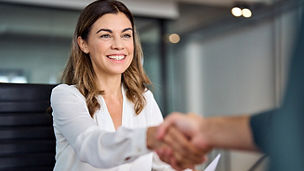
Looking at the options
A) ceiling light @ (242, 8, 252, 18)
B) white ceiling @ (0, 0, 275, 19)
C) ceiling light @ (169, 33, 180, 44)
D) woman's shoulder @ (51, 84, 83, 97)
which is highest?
white ceiling @ (0, 0, 275, 19)

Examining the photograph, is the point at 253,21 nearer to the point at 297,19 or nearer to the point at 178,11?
the point at 178,11

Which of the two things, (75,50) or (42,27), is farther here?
(42,27)

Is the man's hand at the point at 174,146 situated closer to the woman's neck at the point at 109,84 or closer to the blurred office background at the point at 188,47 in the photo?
the woman's neck at the point at 109,84

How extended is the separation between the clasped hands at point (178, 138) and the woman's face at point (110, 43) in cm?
60

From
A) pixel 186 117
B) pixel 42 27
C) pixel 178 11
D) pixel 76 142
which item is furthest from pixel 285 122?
pixel 178 11

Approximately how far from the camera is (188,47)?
621 centimetres

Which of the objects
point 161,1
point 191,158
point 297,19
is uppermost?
point 161,1

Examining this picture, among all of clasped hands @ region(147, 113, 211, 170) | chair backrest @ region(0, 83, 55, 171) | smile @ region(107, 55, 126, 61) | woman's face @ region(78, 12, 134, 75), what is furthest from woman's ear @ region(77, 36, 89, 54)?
clasped hands @ region(147, 113, 211, 170)

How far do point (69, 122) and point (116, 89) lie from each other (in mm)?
475

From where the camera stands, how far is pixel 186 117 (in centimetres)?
96

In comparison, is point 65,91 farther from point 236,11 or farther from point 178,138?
point 236,11

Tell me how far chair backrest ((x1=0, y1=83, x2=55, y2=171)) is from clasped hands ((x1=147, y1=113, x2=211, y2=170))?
755 mm

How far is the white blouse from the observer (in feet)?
3.28

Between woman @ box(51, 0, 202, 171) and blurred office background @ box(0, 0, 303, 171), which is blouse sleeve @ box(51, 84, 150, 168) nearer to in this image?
woman @ box(51, 0, 202, 171)
